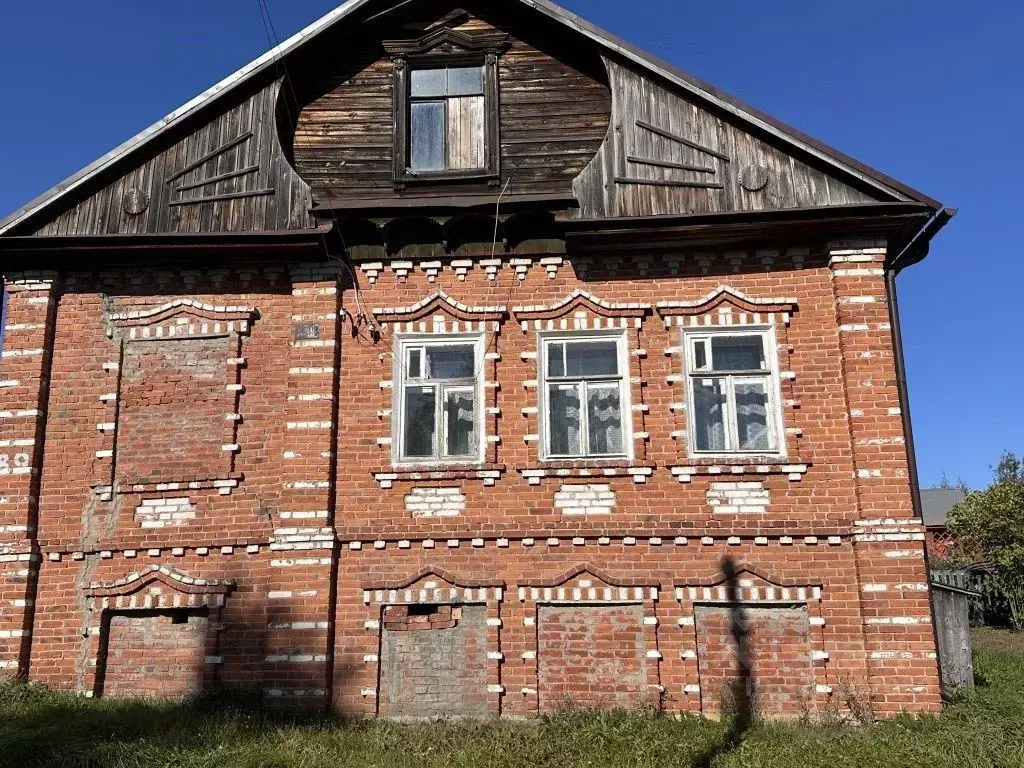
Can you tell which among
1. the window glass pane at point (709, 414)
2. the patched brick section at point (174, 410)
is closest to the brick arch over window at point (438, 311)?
the patched brick section at point (174, 410)

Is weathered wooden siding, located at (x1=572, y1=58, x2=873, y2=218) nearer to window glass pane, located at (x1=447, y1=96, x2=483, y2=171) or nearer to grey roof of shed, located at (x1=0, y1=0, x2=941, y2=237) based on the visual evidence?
grey roof of shed, located at (x1=0, y1=0, x2=941, y2=237)

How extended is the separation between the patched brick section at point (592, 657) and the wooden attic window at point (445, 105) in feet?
18.1

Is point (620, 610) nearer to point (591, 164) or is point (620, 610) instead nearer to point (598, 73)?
point (591, 164)

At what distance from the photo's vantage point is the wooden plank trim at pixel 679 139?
34.3 feet

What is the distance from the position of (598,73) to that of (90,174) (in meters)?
6.48

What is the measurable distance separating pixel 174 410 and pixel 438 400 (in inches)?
124

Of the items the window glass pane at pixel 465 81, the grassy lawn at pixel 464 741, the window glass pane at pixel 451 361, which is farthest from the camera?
the window glass pane at pixel 465 81

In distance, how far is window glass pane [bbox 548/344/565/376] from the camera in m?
10.3

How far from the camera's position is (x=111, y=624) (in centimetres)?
987

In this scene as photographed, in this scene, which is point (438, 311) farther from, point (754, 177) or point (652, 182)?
point (754, 177)

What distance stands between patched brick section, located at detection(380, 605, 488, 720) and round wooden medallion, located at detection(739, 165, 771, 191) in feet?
18.9

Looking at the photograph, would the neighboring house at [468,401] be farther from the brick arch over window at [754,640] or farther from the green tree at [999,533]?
the green tree at [999,533]

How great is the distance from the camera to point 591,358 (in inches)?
409

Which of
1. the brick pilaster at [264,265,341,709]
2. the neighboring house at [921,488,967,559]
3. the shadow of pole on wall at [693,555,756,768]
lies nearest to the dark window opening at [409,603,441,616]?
the brick pilaster at [264,265,341,709]
